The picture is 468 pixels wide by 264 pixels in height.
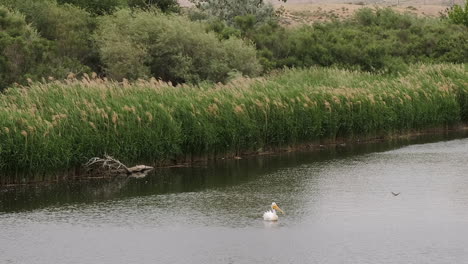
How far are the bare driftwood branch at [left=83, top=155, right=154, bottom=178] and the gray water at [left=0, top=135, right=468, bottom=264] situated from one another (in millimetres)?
866

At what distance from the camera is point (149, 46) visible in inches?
1895

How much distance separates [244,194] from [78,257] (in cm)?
863

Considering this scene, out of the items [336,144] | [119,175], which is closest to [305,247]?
[119,175]

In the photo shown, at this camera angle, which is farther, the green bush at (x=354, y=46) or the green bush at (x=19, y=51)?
the green bush at (x=354, y=46)

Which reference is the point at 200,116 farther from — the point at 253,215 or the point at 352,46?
the point at 352,46

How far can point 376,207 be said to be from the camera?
27.6 meters

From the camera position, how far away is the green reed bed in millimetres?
32125

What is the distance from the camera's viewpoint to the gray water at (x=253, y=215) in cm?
2264

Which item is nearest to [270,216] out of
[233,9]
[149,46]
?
[149,46]

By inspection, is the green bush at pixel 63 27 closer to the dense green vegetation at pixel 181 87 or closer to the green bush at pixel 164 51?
the dense green vegetation at pixel 181 87

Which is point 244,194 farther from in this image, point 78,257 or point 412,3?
point 412,3

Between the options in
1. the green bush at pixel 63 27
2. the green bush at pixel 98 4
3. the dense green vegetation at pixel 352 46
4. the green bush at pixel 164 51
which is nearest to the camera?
the green bush at pixel 164 51

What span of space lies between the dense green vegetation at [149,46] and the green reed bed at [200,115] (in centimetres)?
373

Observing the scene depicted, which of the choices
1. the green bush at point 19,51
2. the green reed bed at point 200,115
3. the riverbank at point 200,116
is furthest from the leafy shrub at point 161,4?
the riverbank at point 200,116
